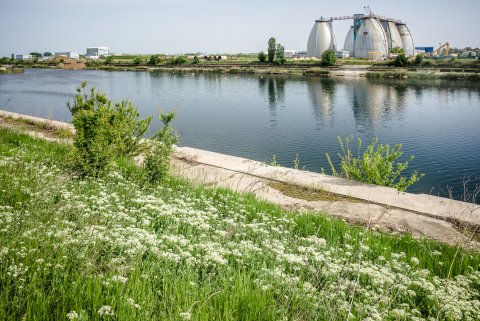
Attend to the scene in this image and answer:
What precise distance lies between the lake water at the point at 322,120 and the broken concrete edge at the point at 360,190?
5.32 ft

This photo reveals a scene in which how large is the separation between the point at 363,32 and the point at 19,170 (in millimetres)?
138005

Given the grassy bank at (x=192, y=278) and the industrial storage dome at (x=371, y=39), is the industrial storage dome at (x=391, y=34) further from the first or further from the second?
the grassy bank at (x=192, y=278)

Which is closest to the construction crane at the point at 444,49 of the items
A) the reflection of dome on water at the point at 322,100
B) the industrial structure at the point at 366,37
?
the industrial structure at the point at 366,37

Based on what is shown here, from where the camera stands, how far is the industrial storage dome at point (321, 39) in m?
141

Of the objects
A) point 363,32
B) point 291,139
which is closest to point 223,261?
point 291,139

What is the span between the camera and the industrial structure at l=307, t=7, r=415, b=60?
126312 millimetres

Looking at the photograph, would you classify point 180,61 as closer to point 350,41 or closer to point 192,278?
point 350,41

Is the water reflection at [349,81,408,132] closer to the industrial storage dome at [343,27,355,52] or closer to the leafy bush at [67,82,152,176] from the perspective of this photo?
the leafy bush at [67,82,152,176]

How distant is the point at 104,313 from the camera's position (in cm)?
275

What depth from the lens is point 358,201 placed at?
7062mm

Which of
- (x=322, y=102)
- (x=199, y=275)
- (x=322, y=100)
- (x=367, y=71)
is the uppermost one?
(x=367, y=71)

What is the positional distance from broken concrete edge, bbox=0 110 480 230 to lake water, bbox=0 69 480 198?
5.32ft

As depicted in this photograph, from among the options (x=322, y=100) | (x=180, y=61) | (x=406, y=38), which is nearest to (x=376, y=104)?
(x=322, y=100)

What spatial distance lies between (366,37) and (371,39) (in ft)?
6.48
